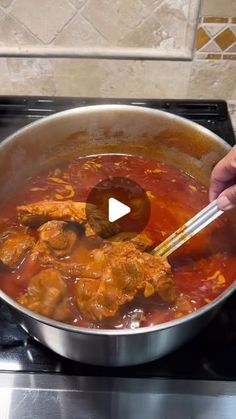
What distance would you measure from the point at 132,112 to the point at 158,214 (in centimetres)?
33

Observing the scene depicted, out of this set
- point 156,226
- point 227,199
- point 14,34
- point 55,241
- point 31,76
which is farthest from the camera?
point 31,76

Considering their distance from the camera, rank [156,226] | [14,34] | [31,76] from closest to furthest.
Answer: [156,226] → [14,34] → [31,76]

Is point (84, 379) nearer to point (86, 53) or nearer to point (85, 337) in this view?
point (85, 337)

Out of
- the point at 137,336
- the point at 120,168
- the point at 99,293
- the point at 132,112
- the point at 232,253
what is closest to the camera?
the point at 137,336

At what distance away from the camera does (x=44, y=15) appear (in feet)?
4.72

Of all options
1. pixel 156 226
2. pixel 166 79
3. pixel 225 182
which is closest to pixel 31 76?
pixel 166 79

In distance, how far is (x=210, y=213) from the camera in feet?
3.90

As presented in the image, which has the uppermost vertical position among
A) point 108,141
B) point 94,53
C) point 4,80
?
point 94,53

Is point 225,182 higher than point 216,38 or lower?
lower

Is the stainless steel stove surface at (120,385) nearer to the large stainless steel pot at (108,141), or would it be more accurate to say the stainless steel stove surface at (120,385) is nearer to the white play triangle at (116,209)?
the large stainless steel pot at (108,141)

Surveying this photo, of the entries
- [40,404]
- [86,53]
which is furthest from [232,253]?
[86,53]

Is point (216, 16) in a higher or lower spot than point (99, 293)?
higher

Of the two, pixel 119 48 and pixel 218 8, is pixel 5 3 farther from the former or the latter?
pixel 218 8
